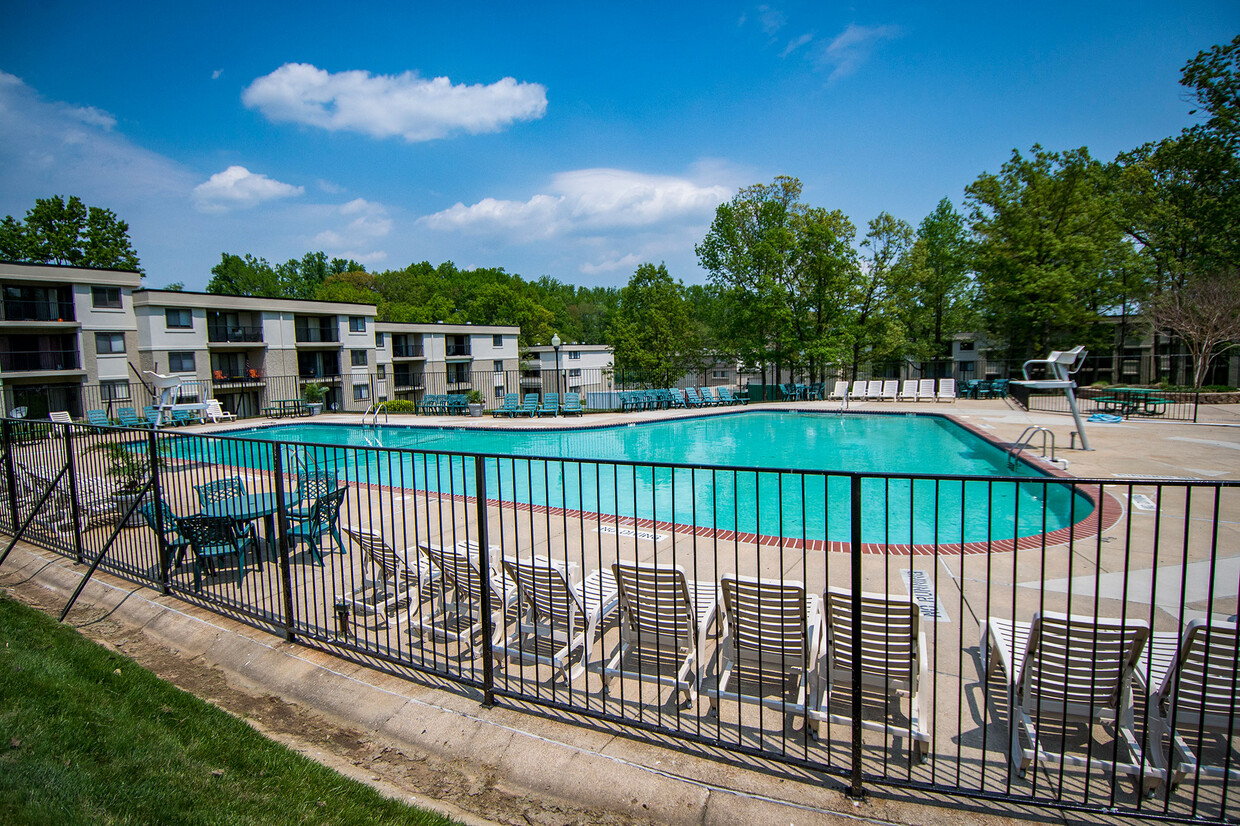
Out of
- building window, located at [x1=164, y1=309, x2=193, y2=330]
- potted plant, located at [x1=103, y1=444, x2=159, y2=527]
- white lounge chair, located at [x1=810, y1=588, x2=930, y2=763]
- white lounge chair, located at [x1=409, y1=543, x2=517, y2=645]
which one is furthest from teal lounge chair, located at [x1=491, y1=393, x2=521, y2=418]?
white lounge chair, located at [x1=810, y1=588, x2=930, y2=763]

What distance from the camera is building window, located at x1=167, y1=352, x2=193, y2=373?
1200 inches

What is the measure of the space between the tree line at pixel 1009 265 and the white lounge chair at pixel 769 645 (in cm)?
2769

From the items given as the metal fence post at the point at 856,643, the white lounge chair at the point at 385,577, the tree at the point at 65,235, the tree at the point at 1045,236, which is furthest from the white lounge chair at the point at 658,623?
the tree at the point at 65,235

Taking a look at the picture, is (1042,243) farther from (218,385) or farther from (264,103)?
(218,385)

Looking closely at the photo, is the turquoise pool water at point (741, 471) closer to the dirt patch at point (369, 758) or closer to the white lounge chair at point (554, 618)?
the white lounge chair at point (554, 618)

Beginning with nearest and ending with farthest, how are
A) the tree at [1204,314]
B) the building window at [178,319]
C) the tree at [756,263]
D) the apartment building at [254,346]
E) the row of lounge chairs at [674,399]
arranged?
the tree at [1204,314]
the row of lounge chairs at [674,399]
the apartment building at [254,346]
the tree at [756,263]
the building window at [178,319]

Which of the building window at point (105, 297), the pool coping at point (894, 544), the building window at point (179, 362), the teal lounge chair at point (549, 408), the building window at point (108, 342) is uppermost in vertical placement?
the building window at point (105, 297)

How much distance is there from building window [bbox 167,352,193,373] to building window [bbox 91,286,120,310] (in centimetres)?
330

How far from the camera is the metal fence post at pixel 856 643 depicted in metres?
2.69

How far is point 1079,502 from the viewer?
9.98 metres

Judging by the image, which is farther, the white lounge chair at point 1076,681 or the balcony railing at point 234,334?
the balcony railing at point 234,334

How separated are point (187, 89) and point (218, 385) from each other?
1490 cm

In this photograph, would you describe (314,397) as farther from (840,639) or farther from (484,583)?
(840,639)

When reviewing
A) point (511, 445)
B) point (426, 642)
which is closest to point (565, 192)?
point (511, 445)
